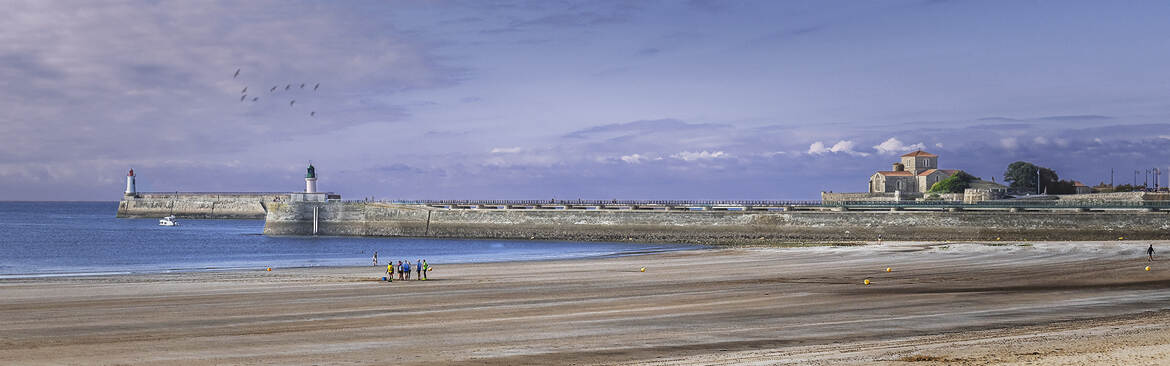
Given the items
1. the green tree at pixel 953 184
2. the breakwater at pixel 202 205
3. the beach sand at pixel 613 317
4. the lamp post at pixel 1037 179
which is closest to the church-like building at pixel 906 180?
the green tree at pixel 953 184

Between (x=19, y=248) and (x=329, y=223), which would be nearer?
(x=19, y=248)

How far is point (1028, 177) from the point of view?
144 m

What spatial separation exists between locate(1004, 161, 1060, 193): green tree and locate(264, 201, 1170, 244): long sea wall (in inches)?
3425

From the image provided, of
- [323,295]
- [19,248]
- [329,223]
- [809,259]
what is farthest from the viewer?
[329,223]

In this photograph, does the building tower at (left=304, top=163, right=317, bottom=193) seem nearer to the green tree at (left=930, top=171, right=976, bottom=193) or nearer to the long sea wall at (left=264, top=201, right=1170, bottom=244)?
the long sea wall at (left=264, top=201, right=1170, bottom=244)

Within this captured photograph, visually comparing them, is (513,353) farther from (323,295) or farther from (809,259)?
(809,259)

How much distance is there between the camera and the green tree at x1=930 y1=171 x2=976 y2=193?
131875 mm

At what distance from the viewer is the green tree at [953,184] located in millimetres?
131875

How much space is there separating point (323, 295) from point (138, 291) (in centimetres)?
675

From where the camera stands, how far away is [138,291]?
97.8 feet

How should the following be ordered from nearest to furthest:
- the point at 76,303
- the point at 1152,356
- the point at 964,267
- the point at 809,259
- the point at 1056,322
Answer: the point at 1152,356, the point at 1056,322, the point at 76,303, the point at 964,267, the point at 809,259

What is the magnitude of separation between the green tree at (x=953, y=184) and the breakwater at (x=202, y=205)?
10559cm

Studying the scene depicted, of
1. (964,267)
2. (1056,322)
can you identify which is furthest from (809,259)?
(1056,322)

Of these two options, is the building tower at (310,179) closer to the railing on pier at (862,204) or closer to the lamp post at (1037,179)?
the railing on pier at (862,204)
